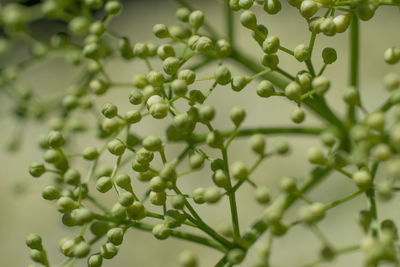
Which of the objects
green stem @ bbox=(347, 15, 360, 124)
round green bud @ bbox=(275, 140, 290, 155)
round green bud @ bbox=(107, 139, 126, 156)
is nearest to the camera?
round green bud @ bbox=(275, 140, 290, 155)

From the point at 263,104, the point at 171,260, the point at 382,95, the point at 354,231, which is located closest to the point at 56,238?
the point at 171,260

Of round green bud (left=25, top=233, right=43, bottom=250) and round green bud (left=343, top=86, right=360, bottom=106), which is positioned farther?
round green bud (left=25, top=233, right=43, bottom=250)

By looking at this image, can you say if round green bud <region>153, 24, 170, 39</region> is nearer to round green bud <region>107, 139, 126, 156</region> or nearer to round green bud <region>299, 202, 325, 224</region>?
round green bud <region>107, 139, 126, 156</region>

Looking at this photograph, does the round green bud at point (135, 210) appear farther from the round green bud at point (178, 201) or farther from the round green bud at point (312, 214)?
the round green bud at point (312, 214)

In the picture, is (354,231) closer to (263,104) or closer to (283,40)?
(263,104)

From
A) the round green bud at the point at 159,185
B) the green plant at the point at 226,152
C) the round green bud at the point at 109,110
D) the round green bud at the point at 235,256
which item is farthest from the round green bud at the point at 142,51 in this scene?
the round green bud at the point at 235,256

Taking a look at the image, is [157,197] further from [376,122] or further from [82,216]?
[376,122]

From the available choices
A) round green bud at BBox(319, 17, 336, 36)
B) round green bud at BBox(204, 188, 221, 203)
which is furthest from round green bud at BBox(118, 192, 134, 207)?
round green bud at BBox(319, 17, 336, 36)

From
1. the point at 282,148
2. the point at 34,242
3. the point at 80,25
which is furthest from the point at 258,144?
the point at 80,25
